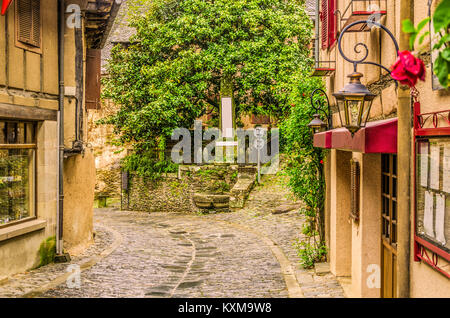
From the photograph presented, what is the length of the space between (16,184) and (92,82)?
15.2ft

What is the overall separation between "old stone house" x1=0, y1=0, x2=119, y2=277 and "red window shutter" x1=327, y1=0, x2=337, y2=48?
5.42 m

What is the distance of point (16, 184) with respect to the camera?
9.08 meters

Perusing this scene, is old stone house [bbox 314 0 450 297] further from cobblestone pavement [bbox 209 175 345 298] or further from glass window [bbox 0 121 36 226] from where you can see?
glass window [bbox 0 121 36 226]

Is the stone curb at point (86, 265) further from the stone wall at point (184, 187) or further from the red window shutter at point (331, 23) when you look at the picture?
the red window shutter at point (331, 23)

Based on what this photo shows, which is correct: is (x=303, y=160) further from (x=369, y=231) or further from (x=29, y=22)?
(x=29, y=22)

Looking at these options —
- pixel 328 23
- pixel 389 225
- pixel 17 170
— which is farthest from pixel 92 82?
pixel 389 225

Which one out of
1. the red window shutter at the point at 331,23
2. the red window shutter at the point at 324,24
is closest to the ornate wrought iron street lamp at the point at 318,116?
the red window shutter at the point at 331,23

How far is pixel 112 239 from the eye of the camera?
13.4 m

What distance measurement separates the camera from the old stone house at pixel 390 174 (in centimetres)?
370

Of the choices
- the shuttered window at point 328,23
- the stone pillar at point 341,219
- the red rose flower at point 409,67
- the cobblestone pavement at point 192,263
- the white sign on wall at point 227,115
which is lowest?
the cobblestone pavement at point 192,263

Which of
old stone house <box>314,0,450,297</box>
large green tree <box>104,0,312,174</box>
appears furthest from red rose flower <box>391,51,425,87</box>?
large green tree <box>104,0,312,174</box>

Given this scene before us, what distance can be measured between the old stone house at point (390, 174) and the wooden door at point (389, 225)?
0.04 feet

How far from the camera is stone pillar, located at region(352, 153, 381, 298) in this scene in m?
6.07

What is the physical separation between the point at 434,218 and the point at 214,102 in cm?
1864
